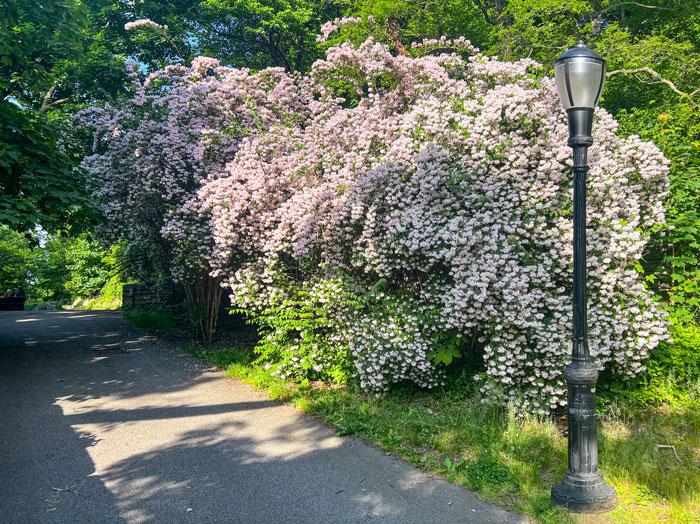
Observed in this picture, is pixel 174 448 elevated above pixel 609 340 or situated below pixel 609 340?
below

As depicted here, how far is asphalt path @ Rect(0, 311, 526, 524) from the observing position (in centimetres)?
409

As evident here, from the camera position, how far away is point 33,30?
39.0 feet

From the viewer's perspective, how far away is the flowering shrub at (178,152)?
933cm

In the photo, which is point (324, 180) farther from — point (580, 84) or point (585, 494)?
point (585, 494)

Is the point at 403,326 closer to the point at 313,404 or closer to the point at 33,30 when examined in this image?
the point at 313,404

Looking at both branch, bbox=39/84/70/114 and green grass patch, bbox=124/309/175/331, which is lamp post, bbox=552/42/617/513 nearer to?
green grass patch, bbox=124/309/175/331

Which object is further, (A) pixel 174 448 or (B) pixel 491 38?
(B) pixel 491 38

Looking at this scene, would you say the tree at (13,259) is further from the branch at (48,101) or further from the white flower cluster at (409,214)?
the white flower cluster at (409,214)

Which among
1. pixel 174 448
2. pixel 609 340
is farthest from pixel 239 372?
pixel 609 340

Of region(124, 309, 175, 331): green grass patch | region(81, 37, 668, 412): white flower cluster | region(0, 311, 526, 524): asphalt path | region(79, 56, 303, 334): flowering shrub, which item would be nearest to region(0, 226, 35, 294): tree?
region(124, 309, 175, 331): green grass patch

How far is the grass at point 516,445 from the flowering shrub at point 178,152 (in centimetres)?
402

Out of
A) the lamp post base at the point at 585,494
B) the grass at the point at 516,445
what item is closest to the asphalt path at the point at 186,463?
the grass at the point at 516,445

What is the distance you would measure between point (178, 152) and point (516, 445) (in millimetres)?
7987

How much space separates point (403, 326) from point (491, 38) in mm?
10749
